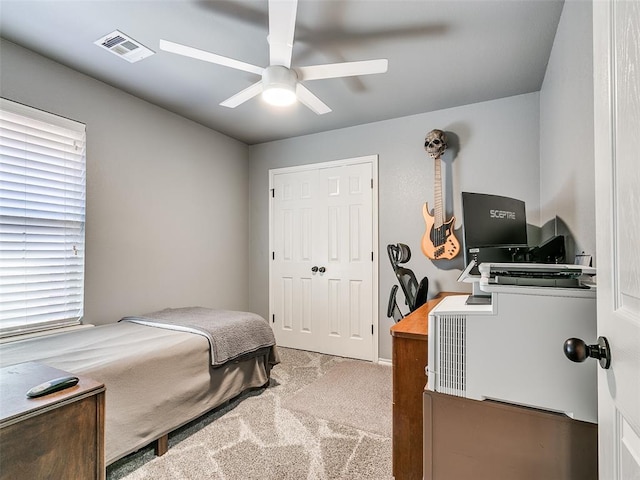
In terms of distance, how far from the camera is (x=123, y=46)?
211 centimetres

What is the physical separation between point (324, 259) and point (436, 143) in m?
1.62

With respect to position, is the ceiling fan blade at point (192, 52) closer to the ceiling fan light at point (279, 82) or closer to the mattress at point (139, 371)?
the ceiling fan light at point (279, 82)

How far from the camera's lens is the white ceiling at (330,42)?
1.79 metres

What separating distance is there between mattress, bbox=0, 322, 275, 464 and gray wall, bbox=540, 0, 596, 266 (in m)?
2.20

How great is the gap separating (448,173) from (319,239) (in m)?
1.47

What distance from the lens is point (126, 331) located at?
2.31 m

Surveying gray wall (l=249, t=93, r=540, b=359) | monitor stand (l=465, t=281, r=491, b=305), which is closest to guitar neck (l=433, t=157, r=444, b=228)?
gray wall (l=249, t=93, r=540, b=359)

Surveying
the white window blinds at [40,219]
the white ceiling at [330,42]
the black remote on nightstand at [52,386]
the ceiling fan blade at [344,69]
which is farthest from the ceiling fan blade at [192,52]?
the black remote on nightstand at [52,386]

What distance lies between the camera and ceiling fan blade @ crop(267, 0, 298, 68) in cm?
144

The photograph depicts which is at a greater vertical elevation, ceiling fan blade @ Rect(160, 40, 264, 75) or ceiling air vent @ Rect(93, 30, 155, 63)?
ceiling air vent @ Rect(93, 30, 155, 63)

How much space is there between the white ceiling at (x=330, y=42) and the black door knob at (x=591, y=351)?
1.79 metres

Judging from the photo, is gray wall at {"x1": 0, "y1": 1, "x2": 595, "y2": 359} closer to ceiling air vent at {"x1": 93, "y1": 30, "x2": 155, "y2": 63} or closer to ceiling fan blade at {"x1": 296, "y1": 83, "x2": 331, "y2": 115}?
ceiling air vent at {"x1": 93, "y1": 30, "x2": 155, "y2": 63}

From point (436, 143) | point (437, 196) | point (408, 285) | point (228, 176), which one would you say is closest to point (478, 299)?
point (408, 285)

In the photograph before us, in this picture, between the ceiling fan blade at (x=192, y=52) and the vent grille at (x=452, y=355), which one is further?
the ceiling fan blade at (x=192, y=52)
